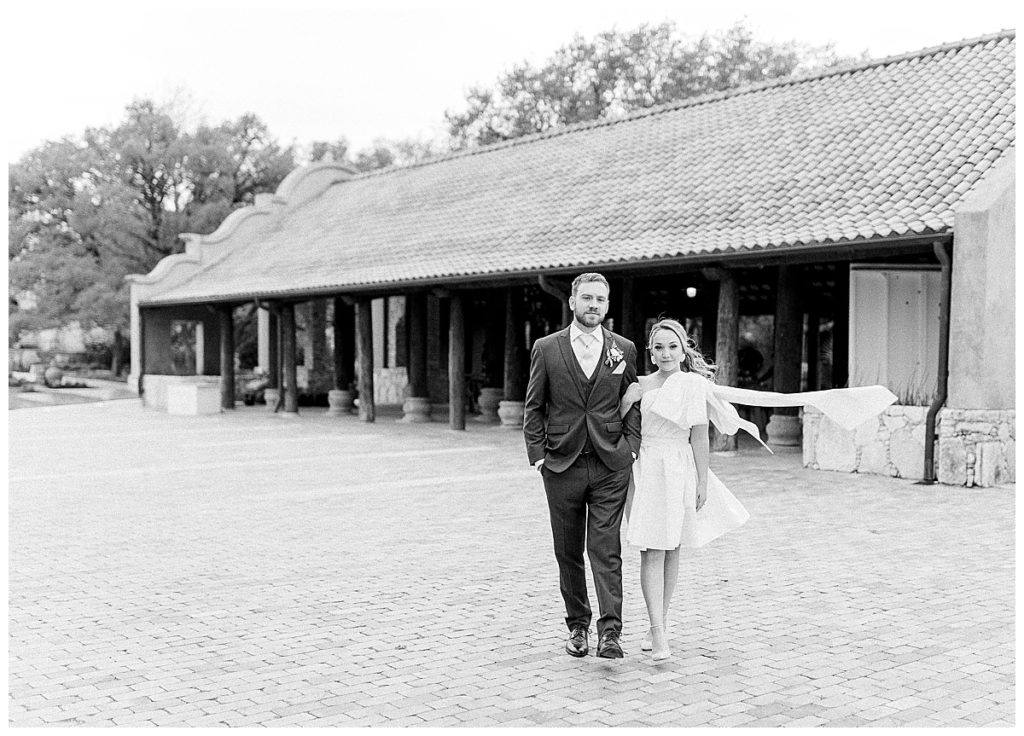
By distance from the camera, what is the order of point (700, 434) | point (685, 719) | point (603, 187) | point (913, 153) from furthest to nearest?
1. point (603, 187)
2. point (913, 153)
3. point (700, 434)
4. point (685, 719)

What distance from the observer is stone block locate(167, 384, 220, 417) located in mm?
23859

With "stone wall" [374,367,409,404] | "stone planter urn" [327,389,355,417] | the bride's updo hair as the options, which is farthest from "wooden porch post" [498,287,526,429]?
the bride's updo hair

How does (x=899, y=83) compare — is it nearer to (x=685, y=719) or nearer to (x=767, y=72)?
(x=685, y=719)

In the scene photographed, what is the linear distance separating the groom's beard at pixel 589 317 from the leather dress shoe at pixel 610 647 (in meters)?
1.40

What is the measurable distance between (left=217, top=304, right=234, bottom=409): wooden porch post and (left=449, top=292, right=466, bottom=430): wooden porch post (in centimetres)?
799

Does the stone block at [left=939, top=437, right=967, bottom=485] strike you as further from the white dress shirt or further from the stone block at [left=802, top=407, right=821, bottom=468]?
the white dress shirt

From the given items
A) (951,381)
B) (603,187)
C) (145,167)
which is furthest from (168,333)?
(951,381)

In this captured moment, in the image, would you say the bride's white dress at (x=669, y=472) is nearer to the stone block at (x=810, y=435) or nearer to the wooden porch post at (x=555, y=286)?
the stone block at (x=810, y=435)

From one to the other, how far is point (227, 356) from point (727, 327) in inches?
546

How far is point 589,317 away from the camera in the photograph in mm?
5270

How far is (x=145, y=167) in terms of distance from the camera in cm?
3688

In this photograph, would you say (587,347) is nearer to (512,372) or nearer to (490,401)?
(512,372)

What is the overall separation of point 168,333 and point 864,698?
2608 centimetres

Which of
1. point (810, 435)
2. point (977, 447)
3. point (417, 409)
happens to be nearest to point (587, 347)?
point (977, 447)
